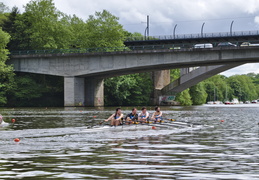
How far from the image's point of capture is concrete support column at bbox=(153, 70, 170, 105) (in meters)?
104

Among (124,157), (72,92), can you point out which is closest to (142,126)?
(124,157)

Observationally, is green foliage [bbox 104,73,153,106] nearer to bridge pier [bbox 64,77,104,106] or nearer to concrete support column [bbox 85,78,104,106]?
bridge pier [bbox 64,77,104,106]

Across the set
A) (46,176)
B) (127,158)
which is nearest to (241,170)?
(127,158)

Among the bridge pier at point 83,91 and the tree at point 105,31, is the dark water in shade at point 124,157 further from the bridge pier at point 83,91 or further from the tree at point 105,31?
the tree at point 105,31

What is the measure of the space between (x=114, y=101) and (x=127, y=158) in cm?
7760

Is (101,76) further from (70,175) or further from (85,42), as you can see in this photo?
(70,175)

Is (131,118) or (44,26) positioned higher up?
(44,26)

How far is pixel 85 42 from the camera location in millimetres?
89250

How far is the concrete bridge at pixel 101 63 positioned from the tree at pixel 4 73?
2.04 m

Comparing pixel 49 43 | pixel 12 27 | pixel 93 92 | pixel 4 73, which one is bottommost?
pixel 93 92

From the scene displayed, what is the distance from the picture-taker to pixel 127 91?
300 feet

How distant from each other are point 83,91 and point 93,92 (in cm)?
370

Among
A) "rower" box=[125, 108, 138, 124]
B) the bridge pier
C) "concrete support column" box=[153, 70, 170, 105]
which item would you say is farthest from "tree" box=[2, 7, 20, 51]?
"rower" box=[125, 108, 138, 124]

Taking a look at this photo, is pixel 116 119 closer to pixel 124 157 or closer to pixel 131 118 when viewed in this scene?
pixel 131 118
